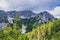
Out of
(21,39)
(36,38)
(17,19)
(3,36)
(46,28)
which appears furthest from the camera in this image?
(17,19)

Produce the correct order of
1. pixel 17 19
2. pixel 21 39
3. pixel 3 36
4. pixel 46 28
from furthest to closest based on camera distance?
1. pixel 17 19
2. pixel 46 28
3. pixel 3 36
4. pixel 21 39

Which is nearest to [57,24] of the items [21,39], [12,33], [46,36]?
[46,36]

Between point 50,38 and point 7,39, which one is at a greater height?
point 7,39

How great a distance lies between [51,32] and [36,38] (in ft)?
63.5

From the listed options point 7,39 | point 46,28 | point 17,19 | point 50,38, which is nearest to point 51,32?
point 46,28

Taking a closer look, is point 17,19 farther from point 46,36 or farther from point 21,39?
point 21,39

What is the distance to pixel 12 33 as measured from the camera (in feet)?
287

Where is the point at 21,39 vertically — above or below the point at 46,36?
above

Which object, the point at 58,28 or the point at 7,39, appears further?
the point at 58,28

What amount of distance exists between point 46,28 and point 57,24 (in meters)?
21.6

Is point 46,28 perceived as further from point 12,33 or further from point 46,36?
point 12,33

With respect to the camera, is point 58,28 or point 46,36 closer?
point 46,36

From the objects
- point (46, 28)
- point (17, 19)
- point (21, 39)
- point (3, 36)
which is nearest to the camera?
point (21, 39)

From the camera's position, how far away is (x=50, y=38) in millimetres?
113000
